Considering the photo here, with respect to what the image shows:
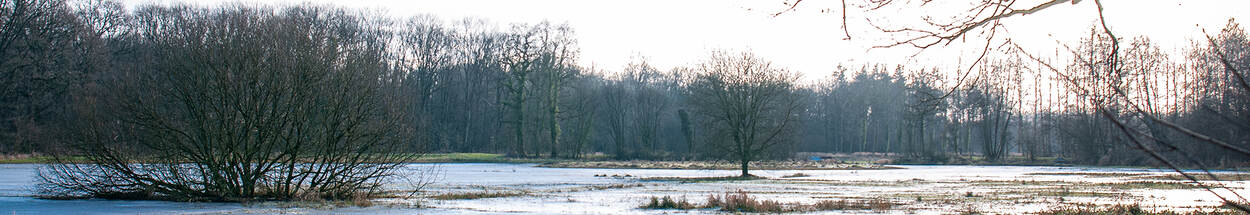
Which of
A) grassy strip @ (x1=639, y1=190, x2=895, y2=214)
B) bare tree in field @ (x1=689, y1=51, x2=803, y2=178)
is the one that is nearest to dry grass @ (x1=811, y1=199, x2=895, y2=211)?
grassy strip @ (x1=639, y1=190, x2=895, y2=214)

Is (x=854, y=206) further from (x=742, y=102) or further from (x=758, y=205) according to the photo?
(x=742, y=102)

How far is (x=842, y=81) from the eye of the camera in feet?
333

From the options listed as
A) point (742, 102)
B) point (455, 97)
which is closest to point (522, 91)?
point (455, 97)

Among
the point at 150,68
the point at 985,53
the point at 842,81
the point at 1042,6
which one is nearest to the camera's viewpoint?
the point at 1042,6

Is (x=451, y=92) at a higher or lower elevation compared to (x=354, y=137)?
higher

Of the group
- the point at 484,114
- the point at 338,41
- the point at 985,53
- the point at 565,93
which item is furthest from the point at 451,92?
the point at 985,53

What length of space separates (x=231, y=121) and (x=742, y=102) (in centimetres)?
2503

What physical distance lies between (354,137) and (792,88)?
27.0 metres

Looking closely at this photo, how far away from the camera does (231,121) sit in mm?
18500

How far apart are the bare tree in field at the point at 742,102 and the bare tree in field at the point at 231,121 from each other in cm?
2181

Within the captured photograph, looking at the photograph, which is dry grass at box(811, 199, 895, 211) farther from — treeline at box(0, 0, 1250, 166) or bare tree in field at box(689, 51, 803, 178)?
bare tree in field at box(689, 51, 803, 178)

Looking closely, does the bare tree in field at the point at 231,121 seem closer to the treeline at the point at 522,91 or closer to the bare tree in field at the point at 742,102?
the treeline at the point at 522,91

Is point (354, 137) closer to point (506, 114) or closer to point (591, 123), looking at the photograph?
point (591, 123)

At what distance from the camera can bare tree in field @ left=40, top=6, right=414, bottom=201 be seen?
18344 millimetres
